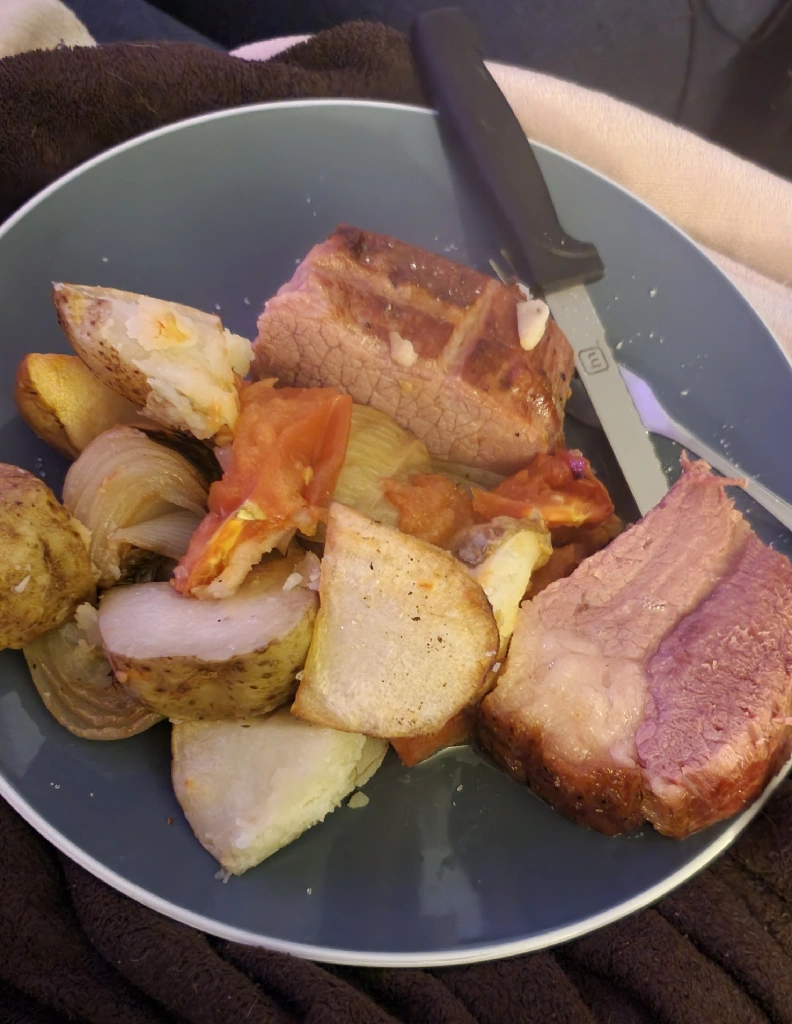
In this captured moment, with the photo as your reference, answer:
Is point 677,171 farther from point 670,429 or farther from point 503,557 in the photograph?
point 503,557

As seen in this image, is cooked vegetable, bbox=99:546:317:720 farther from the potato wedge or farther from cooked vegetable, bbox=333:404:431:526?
the potato wedge

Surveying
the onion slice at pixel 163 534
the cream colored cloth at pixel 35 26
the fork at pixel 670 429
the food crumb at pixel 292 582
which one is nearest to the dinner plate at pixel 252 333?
the fork at pixel 670 429

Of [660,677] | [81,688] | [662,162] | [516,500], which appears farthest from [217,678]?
[662,162]

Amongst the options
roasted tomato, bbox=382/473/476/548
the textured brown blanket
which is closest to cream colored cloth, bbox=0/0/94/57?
roasted tomato, bbox=382/473/476/548

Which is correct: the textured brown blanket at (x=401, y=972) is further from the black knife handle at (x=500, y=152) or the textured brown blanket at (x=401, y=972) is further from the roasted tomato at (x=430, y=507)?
the black knife handle at (x=500, y=152)

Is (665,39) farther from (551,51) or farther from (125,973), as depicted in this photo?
(125,973)
